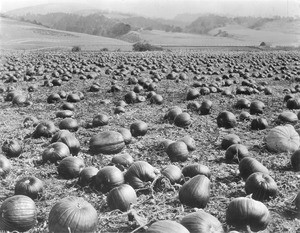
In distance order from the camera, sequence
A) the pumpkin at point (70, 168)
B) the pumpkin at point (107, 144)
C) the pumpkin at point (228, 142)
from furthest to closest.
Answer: the pumpkin at point (228, 142)
the pumpkin at point (107, 144)
the pumpkin at point (70, 168)

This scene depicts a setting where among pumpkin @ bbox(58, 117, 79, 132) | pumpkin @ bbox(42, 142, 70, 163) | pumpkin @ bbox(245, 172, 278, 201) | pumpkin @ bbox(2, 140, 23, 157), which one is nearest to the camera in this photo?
pumpkin @ bbox(245, 172, 278, 201)

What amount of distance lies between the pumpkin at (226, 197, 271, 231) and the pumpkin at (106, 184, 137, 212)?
1.43 meters

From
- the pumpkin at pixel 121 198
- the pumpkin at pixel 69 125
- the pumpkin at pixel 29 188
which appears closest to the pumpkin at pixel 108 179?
the pumpkin at pixel 121 198

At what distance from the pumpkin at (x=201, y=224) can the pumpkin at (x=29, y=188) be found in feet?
8.52

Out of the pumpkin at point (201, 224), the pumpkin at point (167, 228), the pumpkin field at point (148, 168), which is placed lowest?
the pumpkin field at point (148, 168)

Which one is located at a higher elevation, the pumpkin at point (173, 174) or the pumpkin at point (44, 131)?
the pumpkin at point (173, 174)

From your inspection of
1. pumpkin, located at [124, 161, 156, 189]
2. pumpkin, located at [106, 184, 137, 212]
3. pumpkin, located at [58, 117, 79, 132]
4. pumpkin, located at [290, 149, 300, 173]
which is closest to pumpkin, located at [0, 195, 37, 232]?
pumpkin, located at [106, 184, 137, 212]

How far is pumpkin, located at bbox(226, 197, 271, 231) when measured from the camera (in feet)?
17.5

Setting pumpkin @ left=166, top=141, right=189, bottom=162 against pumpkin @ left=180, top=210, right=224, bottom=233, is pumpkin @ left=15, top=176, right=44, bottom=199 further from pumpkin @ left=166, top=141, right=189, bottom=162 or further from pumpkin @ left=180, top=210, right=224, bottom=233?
pumpkin @ left=166, top=141, right=189, bottom=162

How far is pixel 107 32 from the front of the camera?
435 ft

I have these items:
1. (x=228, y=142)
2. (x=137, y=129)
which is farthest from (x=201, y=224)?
(x=137, y=129)

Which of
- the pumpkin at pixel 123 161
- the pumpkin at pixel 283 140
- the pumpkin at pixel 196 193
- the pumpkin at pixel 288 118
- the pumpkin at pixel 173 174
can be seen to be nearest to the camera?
the pumpkin at pixel 196 193

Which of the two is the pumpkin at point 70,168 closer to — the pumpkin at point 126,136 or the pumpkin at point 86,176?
the pumpkin at point 86,176

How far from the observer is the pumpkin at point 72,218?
16.3ft
